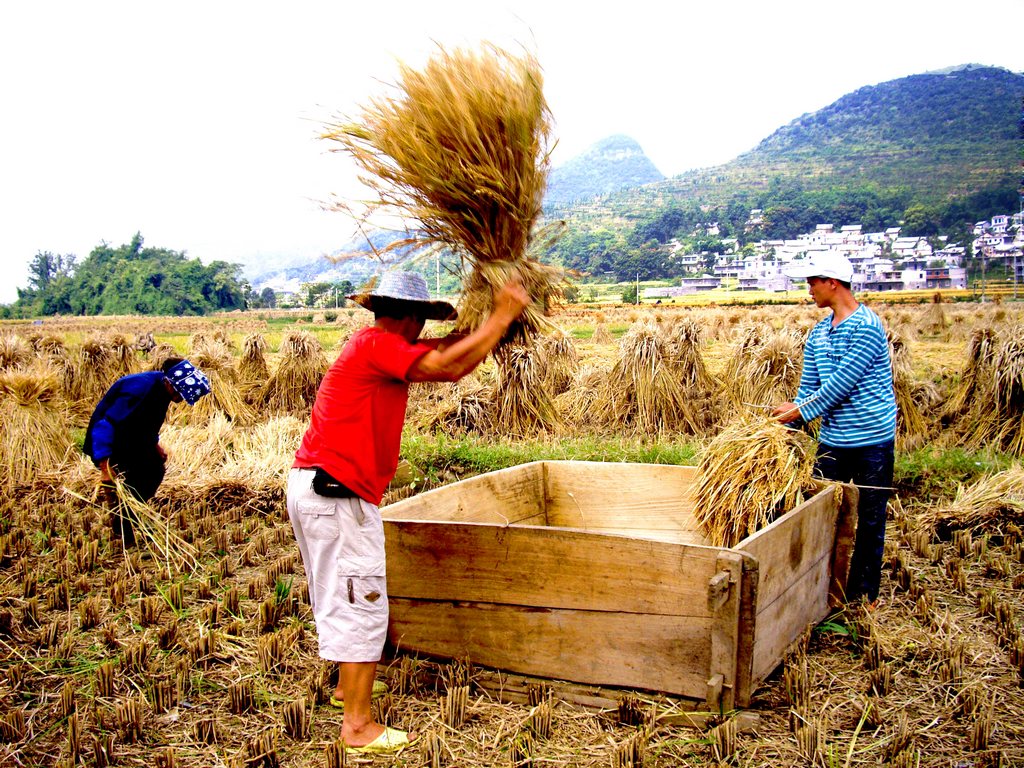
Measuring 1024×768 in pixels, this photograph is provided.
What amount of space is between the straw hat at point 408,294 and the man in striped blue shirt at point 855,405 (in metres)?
1.87

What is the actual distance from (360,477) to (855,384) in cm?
245

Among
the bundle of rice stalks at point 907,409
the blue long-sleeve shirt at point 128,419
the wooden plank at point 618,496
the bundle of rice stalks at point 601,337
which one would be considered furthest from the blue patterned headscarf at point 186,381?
the bundle of rice stalks at point 601,337

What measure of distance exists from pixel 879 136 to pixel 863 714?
11898 centimetres

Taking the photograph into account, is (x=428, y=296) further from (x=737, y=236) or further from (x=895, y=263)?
(x=737, y=236)

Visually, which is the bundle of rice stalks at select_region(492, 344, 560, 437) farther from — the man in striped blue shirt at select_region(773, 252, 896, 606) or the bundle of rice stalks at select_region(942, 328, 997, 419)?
the man in striped blue shirt at select_region(773, 252, 896, 606)

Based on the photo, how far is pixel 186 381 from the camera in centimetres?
527

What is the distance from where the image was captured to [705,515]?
3.92 m

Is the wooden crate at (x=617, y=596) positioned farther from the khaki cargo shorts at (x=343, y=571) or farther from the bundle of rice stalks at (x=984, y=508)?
the bundle of rice stalks at (x=984, y=508)

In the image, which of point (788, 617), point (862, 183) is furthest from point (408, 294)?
point (862, 183)

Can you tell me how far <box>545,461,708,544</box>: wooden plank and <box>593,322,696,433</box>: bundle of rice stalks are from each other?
4961 millimetres

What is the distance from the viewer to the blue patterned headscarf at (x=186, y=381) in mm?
5254

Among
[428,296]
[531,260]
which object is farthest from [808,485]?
[428,296]

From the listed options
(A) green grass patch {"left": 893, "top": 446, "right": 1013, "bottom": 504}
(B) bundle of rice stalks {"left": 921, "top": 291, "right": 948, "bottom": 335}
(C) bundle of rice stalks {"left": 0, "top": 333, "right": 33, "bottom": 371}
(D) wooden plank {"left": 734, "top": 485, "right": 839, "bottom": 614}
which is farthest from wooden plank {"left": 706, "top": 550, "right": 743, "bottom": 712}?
(B) bundle of rice stalks {"left": 921, "top": 291, "right": 948, "bottom": 335}

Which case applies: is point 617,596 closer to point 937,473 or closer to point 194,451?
point 937,473
